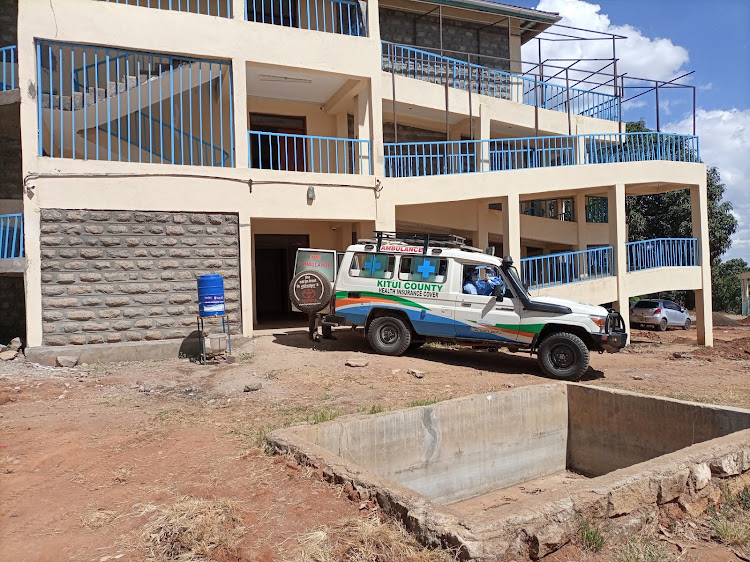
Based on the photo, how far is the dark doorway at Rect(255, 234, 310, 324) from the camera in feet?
54.1

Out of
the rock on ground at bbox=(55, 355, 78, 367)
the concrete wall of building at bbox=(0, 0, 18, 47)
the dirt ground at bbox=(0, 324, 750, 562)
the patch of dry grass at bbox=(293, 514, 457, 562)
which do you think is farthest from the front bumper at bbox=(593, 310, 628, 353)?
the concrete wall of building at bbox=(0, 0, 18, 47)

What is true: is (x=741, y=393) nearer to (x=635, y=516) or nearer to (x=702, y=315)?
(x=635, y=516)

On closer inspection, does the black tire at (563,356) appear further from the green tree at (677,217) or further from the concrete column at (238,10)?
the green tree at (677,217)

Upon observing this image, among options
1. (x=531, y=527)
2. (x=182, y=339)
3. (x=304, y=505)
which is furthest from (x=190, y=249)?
(x=531, y=527)

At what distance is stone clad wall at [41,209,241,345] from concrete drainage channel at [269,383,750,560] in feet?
20.9

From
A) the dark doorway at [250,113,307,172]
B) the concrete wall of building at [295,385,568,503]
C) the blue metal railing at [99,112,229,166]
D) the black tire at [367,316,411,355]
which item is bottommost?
the concrete wall of building at [295,385,568,503]

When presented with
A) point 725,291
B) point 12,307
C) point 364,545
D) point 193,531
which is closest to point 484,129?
point 12,307

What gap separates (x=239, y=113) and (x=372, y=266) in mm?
4454

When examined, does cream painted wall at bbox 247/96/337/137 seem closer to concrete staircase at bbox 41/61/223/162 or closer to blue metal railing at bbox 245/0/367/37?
blue metal railing at bbox 245/0/367/37

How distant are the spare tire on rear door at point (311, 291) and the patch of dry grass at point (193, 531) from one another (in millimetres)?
7139

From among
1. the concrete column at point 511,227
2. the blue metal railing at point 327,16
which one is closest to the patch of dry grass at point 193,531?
the concrete column at point 511,227

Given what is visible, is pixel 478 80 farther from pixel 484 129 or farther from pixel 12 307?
pixel 12 307

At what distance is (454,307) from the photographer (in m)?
10.3

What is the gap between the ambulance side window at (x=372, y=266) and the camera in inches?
424
